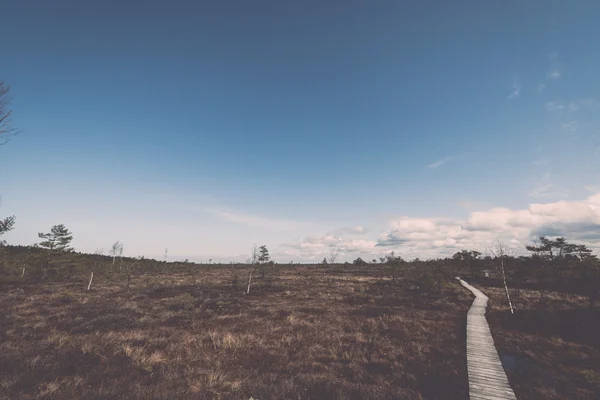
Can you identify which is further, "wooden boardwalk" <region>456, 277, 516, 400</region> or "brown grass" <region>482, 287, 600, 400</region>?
"brown grass" <region>482, 287, 600, 400</region>

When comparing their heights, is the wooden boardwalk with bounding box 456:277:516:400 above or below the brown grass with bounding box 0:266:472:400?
above

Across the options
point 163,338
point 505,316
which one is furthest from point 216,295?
point 505,316

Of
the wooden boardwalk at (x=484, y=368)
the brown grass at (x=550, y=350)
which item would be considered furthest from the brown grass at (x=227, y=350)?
the brown grass at (x=550, y=350)

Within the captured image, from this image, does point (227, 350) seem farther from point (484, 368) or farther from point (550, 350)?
point (550, 350)

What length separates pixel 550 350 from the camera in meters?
17.3

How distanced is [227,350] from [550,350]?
20.6m

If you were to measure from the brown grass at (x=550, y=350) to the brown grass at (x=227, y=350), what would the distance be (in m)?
2.77

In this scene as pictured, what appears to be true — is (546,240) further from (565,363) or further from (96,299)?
(96,299)

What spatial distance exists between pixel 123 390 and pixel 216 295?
26.1 m

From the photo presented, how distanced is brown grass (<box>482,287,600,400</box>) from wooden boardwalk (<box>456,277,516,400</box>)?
1.83 ft

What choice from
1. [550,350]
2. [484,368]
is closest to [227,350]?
[484,368]

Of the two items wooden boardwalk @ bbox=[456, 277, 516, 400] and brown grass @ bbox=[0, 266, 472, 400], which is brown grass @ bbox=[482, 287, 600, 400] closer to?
Answer: wooden boardwalk @ bbox=[456, 277, 516, 400]

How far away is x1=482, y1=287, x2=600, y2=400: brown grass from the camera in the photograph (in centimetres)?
1250

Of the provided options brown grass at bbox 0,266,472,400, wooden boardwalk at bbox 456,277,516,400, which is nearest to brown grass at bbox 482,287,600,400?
wooden boardwalk at bbox 456,277,516,400
